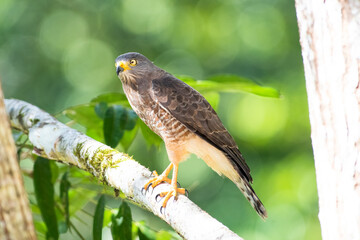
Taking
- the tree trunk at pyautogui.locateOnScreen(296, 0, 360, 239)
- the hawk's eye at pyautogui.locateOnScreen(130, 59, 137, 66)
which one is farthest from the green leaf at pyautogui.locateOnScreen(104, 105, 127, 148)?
the tree trunk at pyautogui.locateOnScreen(296, 0, 360, 239)

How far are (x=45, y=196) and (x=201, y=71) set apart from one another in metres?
6.31

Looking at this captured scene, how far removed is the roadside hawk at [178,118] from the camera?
291 cm

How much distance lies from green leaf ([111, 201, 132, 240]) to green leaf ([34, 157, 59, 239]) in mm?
316

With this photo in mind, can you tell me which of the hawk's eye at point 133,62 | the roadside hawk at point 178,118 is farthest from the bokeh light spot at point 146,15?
the roadside hawk at point 178,118

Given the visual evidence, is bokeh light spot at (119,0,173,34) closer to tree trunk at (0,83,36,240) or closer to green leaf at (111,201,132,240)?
green leaf at (111,201,132,240)

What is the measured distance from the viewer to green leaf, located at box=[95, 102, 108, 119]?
2.76m

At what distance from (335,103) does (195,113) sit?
1.36 m

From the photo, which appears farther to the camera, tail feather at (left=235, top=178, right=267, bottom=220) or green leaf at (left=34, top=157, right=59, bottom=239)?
tail feather at (left=235, top=178, right=267, bottom=220)

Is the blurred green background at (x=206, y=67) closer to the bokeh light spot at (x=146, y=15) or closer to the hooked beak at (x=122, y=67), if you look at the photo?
the bokeh light spot at (x=146, y=15)

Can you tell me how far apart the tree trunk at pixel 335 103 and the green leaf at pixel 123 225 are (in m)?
1.16

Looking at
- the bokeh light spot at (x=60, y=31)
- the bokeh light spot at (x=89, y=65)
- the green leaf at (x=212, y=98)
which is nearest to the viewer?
the green leaf at (x=212, y=98)

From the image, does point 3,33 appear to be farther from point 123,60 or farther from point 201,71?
point 123,60

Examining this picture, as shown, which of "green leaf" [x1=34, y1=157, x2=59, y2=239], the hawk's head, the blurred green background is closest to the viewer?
"green leaf" [x1=34, y1=157, x2=59, y2=239]

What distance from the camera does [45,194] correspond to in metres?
2.77
